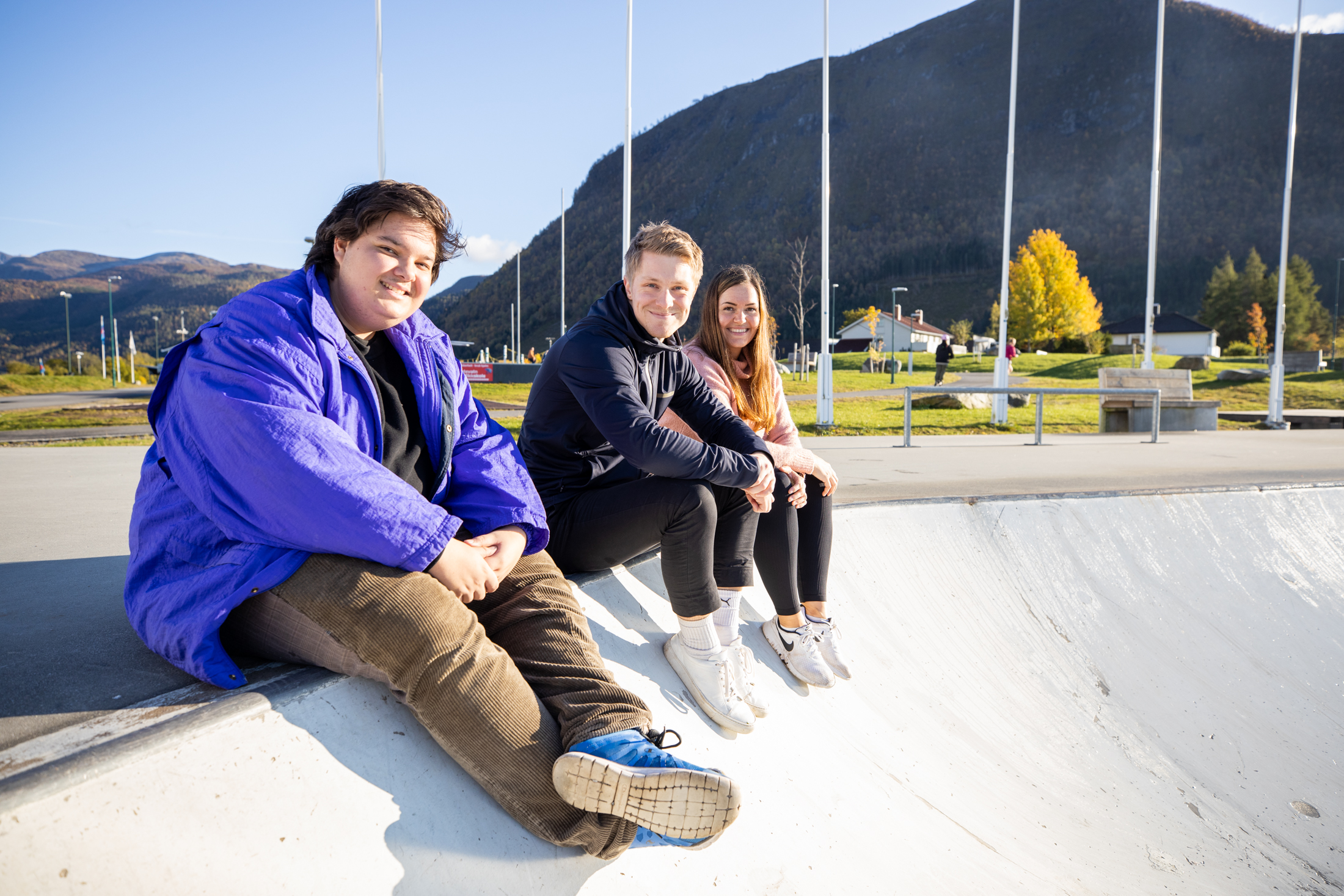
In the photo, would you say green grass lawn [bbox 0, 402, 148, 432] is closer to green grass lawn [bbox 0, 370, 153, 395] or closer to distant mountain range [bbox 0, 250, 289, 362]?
green grass lawn [bbox 0, 370, 153, 395]

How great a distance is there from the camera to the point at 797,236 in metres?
123

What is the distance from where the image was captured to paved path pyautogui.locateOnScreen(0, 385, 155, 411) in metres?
19.9

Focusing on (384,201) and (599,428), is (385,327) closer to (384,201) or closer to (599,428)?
(384,201)

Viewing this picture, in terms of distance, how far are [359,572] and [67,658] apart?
1066 millimetres

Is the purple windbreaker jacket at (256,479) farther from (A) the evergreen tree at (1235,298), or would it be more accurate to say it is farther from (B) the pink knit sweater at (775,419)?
(A) the evergreen tree at (1235,298)

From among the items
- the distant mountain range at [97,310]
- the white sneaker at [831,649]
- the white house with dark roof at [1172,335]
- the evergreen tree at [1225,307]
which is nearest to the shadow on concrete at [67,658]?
the white sneaker at [831,649]

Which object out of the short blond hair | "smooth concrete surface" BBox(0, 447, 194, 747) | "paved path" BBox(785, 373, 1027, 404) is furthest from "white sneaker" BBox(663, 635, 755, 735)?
"paved path" BBox(785, 373, 1027, 404)

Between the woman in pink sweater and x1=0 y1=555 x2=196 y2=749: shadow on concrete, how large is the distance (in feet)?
5.69

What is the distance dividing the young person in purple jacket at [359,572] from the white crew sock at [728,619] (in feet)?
2.59

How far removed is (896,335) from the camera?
70625 millimetres

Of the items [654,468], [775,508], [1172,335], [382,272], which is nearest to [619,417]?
[654,468]

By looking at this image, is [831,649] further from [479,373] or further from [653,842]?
[479,373]

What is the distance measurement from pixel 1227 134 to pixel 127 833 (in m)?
147

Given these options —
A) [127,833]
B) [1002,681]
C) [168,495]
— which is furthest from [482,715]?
[1002,681]
